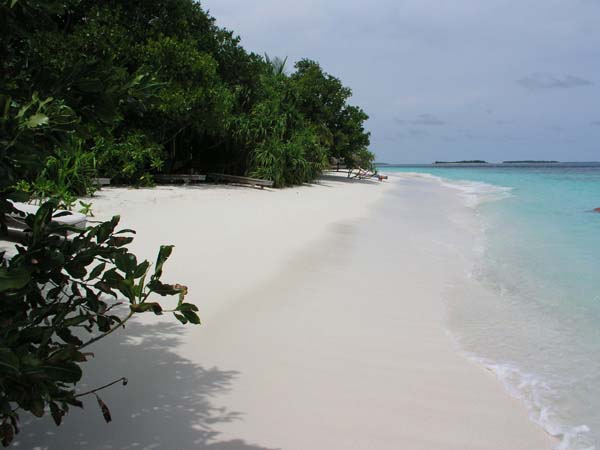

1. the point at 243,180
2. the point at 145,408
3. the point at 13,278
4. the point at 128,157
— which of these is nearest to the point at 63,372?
the point at 13,278

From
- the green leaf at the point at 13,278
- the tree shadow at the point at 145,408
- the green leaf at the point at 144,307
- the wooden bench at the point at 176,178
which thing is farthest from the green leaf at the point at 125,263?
the wooden bench at the point at 176,178

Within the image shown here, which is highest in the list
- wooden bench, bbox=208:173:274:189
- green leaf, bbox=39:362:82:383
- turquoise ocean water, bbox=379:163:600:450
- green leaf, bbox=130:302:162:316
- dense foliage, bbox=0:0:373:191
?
dense foliage, bbox=0:0:373:191

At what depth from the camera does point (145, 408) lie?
2564 millimetres

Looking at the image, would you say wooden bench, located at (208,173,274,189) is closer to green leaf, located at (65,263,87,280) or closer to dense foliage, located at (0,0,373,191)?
dense foliage, located at (0,0,373,191)

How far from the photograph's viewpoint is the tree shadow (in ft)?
7.43

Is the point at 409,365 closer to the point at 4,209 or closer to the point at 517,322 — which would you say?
the point at 517,322

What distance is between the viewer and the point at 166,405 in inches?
103

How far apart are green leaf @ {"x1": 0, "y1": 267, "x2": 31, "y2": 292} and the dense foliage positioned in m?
0.30

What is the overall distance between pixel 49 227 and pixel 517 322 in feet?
13.4

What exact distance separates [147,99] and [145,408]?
1612 mm

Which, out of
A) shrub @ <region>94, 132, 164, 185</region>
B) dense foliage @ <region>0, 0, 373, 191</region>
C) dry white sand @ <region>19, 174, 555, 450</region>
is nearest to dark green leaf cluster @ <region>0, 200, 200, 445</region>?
dense foliage @ <region>0, 0, 373, 191</region>

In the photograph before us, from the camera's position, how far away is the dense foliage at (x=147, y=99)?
1.57 metres

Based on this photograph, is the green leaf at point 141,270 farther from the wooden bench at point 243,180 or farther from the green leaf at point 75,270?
the wooden bench at point 243,180

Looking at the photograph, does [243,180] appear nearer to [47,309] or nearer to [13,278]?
[47,309]
